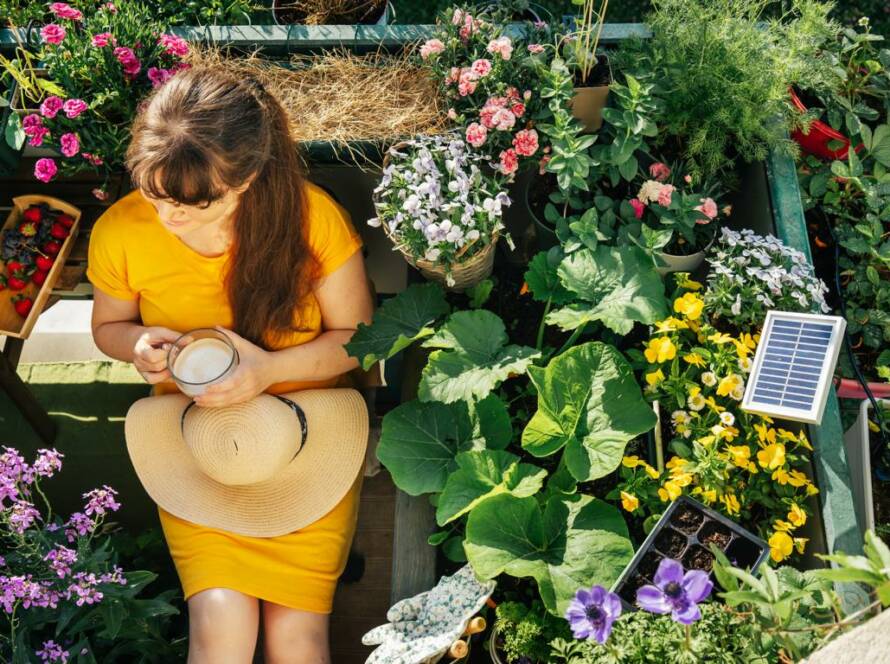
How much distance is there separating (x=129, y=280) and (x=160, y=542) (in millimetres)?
943

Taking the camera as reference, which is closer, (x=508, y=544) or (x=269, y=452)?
(x=508, y=544)

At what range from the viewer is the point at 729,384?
6.14 ft

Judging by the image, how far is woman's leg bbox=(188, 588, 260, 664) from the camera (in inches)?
81.9

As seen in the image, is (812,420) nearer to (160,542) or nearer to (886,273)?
(886,273)

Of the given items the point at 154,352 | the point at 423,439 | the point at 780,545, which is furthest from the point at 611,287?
the point at 154,352

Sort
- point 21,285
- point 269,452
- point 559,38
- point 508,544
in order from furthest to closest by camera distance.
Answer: point 21,285, point 559,38, point 269,452, point 508,544

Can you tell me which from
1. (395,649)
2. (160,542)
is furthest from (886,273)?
(160,542)

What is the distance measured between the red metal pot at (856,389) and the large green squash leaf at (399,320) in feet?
3.50

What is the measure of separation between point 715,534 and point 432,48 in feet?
4.57

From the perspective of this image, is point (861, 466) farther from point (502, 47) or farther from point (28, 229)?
point (28, 229)

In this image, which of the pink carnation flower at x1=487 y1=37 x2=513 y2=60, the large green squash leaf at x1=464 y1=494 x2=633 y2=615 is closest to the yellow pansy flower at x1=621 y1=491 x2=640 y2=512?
the large green squash leaf at x1=464 y1=494 x2=633 y2=615

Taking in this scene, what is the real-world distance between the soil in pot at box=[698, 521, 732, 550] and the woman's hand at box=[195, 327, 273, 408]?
1118 millimetres

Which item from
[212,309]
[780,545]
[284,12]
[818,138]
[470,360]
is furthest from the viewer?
[284,12]

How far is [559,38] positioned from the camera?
2.26 meters
